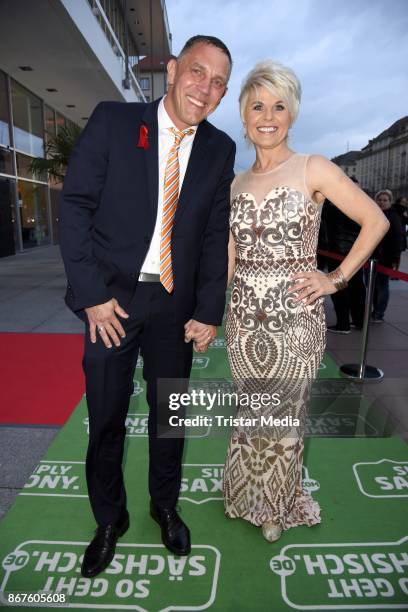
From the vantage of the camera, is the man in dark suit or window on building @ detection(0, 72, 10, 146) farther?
window on building @ detection(0, 72, 10, 146)

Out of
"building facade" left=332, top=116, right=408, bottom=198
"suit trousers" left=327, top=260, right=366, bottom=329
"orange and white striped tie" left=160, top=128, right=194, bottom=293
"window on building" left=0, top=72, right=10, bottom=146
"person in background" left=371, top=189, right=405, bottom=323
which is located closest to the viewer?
"orange and white striped tie" left=160, top=128, right=194, bottom=293

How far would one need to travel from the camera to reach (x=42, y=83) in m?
13.9

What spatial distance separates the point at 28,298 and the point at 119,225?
6.18 m

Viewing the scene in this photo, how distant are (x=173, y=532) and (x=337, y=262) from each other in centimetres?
423

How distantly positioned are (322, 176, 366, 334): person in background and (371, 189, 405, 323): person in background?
0.42 metres

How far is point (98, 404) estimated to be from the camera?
1.77 metres

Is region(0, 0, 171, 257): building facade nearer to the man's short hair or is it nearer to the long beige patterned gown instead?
the man's short hair

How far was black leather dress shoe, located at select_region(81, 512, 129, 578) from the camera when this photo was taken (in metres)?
1.83

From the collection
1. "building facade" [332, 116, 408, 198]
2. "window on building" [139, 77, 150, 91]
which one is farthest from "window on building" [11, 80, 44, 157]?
"building facade" [332, 116, 408, 198]

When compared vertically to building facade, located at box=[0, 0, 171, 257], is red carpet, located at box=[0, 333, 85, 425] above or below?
below

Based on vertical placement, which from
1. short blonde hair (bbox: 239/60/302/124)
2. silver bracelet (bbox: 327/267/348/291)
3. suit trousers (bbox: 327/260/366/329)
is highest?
short blonde hair (bbox: 239/60/302/124)

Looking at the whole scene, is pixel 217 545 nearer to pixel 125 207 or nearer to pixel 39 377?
pixel 125 207

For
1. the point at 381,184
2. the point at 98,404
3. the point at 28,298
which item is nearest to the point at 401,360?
the point at 98,404

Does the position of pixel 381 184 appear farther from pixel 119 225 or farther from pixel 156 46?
pixel 119 225
